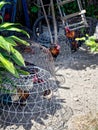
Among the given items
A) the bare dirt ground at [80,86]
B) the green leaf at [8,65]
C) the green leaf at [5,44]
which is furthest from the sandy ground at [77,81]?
the green leaf at [5,44]

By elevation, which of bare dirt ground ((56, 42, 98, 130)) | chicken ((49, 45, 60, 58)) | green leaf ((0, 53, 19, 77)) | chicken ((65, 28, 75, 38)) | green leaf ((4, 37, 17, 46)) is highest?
green leaf ((4, 37, 17, 46))

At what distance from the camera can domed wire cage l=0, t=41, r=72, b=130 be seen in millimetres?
4000

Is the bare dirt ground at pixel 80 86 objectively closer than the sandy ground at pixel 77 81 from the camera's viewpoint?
Yes

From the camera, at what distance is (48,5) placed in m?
6.91

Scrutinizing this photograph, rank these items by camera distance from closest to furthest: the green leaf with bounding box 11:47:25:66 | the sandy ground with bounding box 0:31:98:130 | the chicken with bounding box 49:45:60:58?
the green leaf with bounding box 11:47:25:66
the sandy ground with bounding box 0:31:98:130
the chicken with bounding box 49:45:60:58

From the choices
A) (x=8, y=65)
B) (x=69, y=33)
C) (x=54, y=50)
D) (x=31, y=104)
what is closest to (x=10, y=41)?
(x=8, y=65)

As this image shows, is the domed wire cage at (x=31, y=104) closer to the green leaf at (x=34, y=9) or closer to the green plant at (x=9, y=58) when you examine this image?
the green plant at (x=9, y=58)

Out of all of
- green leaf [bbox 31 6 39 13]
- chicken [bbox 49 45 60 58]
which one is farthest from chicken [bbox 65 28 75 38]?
green leaf [bbox 31 6 39 13]

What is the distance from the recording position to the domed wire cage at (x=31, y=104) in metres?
4.00

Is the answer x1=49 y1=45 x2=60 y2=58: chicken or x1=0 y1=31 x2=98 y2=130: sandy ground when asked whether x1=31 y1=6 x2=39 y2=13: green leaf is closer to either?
x1=0 y1=31 x2=98 y2=130: sandy ground

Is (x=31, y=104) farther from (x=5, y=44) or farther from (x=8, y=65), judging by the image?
(x=5, y=44)

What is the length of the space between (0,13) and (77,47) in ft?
5.04

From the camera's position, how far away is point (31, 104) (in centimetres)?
438

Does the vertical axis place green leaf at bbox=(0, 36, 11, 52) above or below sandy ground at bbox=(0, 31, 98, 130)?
above
